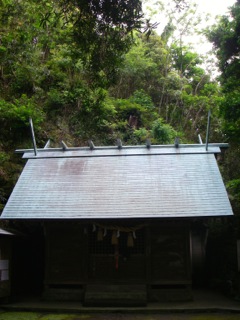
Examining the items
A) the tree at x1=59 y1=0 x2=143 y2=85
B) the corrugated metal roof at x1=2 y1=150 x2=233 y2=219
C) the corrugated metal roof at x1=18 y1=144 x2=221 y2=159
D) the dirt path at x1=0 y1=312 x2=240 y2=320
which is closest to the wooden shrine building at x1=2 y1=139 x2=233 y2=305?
the corrugated metal roof at x1=2 y1=150 x2=233 y2=219

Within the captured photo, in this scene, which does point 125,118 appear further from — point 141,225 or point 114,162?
point 141,225

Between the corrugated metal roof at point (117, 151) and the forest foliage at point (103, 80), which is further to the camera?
the corrugated metal roof at point (117, 151)

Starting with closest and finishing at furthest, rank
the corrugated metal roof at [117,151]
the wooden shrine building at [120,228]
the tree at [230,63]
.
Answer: the wooden shrine building at [120,228] < the tree at [230,63] < the corrugated metal roof at [117,151]

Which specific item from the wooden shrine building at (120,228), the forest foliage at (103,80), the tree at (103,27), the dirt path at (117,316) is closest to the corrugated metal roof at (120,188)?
the wooden shrine building at (120,228)

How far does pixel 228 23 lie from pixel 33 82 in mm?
10472

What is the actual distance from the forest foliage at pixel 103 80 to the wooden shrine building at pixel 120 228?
6.14 feet

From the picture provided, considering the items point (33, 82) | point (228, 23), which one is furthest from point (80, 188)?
point (33, 82)

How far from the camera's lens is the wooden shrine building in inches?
384

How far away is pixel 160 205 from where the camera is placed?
9930 millimetres

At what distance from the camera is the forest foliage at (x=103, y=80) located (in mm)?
5445

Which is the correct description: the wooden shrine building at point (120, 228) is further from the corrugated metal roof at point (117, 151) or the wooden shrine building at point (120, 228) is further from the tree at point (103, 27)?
the tree at point (103, 27)

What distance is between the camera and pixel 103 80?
5816mm

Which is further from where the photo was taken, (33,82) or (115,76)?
(33,82)

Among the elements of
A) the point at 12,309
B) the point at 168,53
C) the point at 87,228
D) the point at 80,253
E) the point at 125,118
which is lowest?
the point at 12,309
